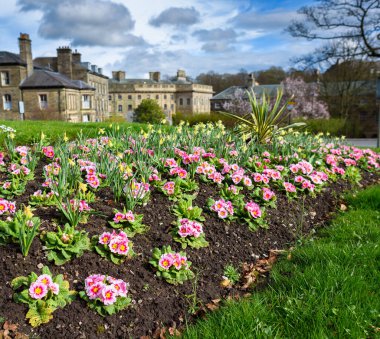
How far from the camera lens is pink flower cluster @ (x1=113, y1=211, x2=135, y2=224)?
300 centimetres

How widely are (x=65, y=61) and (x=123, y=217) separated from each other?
46.2 metres

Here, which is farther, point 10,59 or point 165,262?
point 10,59

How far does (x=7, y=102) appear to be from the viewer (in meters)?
40.1

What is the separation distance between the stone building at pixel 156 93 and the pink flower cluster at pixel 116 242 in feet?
224

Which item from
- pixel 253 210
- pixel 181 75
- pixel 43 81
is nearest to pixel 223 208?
pixel 253 210

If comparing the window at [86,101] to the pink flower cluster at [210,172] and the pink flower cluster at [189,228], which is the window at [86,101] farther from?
the pink flower cluster at [189,228]

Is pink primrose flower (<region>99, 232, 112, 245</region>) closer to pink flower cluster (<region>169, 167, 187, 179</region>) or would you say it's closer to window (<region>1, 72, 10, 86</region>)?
pink flower cluster (<region>169, 167, 187, 179</region>)

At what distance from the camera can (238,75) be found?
75.4 m

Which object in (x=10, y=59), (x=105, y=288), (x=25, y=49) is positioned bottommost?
(x=105, y=288)

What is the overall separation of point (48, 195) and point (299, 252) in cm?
221

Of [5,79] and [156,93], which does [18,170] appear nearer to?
[5,79]

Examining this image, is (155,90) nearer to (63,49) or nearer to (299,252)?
(63,49)

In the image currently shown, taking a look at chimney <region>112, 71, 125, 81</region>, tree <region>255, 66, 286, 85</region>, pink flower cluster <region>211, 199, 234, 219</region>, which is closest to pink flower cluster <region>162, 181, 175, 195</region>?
pink flower cluster <region>211, 199, 234, 219</region>

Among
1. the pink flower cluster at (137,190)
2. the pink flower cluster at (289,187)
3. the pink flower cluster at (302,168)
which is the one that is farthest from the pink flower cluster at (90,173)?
the pink flower cluster at (302,168)
